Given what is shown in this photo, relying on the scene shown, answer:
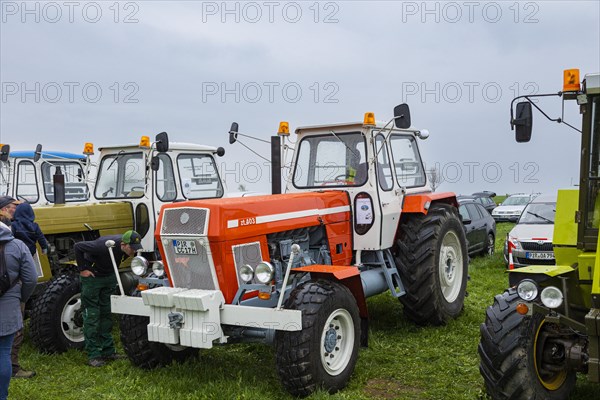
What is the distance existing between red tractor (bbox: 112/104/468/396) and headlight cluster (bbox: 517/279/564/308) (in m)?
1.66

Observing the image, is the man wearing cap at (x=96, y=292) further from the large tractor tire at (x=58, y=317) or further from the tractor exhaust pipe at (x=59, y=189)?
the tractor exhaust pipe at (x=59, y=189)

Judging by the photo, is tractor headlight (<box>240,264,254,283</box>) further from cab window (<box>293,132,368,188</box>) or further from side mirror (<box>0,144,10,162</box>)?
side mirror (<box>0,144,10,162</box>)

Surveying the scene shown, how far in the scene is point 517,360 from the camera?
439cm

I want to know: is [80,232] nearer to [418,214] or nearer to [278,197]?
[278,197]

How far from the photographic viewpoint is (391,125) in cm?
744

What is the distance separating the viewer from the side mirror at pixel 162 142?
305 inches

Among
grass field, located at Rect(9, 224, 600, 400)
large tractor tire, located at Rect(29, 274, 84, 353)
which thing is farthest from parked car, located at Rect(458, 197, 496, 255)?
large tractor tire, located at Rect(29, 274, 84, 353)

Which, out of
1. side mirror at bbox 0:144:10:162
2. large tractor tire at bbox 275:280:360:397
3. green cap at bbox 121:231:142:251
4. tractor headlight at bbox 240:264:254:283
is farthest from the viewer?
side mirror at bbox 0:144:10:162

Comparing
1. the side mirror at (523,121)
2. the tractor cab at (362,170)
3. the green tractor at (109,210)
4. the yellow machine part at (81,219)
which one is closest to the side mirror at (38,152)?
the green tractor at (109,210)

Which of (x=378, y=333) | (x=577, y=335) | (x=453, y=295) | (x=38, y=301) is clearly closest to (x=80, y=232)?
(x=38, y=301)

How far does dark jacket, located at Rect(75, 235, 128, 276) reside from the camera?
21.8 ft

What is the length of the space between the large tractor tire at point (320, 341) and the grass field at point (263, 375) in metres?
0.16

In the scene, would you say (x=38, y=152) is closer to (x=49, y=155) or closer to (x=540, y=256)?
(x=49, y=155)

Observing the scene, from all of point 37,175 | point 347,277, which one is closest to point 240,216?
point 347,277
